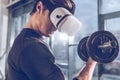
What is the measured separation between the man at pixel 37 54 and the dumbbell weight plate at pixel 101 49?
15 cm

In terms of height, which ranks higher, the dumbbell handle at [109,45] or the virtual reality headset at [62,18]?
the virtual reality headset at [62,18]

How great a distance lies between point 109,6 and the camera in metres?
2.92

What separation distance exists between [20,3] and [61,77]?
2648 mm

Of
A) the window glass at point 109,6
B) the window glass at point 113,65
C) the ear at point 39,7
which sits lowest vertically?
the window glass at point 113,65

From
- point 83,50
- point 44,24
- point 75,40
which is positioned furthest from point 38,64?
point 75,40

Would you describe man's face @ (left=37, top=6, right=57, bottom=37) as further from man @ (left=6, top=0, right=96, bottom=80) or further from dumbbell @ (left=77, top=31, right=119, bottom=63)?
dumbbell @ (left=77, top=31, right=119, bottom=63)

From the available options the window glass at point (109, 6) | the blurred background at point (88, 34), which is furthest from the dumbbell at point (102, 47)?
the window glass at point (109, 6)

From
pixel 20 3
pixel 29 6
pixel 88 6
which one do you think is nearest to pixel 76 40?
pixel 88 6

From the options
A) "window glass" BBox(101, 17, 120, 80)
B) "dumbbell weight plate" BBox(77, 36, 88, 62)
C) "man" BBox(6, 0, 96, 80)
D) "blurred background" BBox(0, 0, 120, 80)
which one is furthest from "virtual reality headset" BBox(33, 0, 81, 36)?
"window glass" BBox(101, 17, 120, 80)

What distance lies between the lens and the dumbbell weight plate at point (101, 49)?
2.11 metres

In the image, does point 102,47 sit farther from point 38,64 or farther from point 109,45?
point 38,64

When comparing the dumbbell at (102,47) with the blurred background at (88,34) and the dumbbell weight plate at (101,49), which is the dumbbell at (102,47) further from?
the blurred background at (88,34)

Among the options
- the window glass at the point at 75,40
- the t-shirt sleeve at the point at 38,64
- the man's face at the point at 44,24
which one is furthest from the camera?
the window glass at the point at 75,40

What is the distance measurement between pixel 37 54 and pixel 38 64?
92 millimetres
